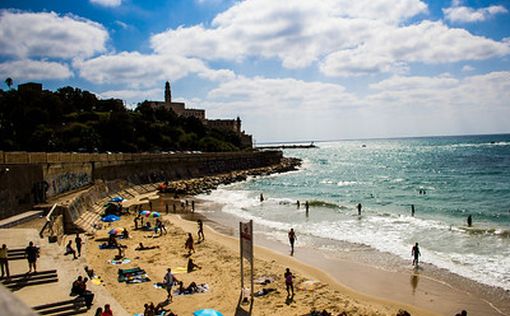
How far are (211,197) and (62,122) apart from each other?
46558 mm

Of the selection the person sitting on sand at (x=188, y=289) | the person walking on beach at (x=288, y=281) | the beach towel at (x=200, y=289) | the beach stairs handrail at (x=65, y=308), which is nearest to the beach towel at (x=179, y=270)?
the beach towel at (x=200, y=289)

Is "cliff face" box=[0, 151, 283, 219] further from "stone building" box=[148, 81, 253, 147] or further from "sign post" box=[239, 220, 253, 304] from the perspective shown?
"stone building" box=[148, 81, 253, 147]

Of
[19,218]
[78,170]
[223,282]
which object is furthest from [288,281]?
[78,170]

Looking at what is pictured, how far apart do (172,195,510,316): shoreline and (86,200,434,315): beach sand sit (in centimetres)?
71

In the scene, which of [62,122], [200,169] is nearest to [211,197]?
[200,169]

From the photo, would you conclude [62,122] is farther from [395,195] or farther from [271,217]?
[395,195]

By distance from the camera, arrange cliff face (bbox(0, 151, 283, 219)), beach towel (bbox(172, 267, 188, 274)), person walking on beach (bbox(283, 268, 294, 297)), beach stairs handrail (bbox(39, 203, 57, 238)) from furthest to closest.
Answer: cliff face (bbox(0, 151, 283, 219)), beach stairs handrail (bbox(39, 203, 57, 238)), beach towel (bbox(172, 267, 188, 274)), person walking on beach (bbox(283, 268, 294, 297))

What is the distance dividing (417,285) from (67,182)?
94.1ft

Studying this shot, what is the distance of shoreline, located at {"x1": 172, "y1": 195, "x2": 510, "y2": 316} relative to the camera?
15.6m

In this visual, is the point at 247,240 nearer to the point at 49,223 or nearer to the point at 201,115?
the point at 49,223

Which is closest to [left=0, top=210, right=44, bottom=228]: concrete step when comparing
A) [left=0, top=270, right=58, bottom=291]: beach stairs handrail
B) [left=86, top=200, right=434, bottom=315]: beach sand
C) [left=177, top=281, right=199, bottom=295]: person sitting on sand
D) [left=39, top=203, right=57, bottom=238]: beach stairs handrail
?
[left=39, top=203, right=57, bottom=238]: beach stairs handrail

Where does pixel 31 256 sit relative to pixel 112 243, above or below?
above

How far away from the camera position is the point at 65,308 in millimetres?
11961

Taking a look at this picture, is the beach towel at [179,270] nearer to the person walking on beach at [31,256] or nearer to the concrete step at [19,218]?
the person walking on beach at [31,256]
